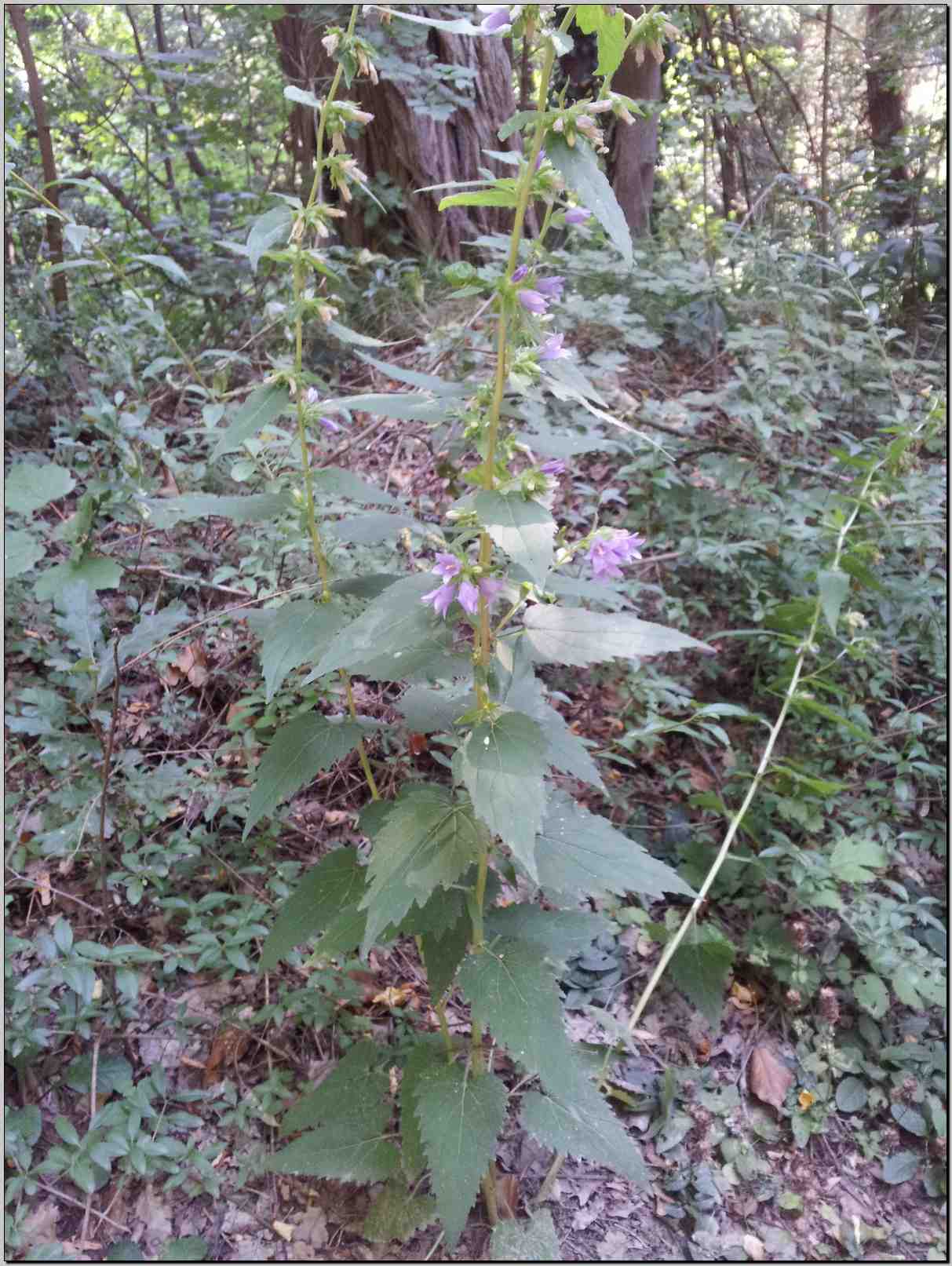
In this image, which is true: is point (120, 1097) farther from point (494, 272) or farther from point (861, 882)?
point (494, 272)

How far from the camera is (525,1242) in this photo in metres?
1.73

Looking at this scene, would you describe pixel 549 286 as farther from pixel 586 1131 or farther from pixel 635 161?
pixel 635 161

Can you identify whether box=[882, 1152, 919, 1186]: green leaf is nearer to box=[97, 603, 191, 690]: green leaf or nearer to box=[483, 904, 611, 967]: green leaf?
box=[483, 904, 611, 967]: green leaf

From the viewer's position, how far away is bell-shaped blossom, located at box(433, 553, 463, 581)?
4.31ft

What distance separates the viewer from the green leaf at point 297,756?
1608mm

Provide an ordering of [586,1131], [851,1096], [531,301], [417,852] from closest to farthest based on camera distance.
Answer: [531,301]
[417,852]
[586,1131]
[851,1096]

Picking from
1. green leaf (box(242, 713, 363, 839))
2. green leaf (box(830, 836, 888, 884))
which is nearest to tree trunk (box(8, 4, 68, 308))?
green leaf (box(242, 713, 363, 839))

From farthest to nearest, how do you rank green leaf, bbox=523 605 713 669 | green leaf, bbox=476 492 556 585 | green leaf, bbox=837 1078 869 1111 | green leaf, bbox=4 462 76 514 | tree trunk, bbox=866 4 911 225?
tree trunk, bbox=866 4 911 225
green leaf, bbox=837 1078 869 1111
green leaf, bbox=4 462 76 514
green leaf, bbox=523 605 713 669
green leaf, bbox=476 492 556 585

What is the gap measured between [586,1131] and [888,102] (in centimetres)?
806

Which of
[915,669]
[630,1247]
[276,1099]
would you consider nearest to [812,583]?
[915,669]

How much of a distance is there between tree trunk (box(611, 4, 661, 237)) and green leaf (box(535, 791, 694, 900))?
188 inches

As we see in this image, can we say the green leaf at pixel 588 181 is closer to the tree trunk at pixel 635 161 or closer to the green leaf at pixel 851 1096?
the green leaf at pixel 851 1096

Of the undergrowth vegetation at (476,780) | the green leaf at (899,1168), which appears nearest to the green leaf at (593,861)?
the undergrowth vegetation at (476,780)

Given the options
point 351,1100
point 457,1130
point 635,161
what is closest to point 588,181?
point 457,1130
